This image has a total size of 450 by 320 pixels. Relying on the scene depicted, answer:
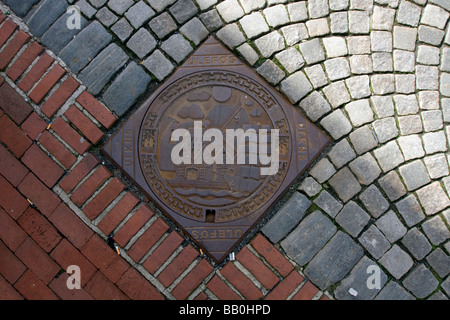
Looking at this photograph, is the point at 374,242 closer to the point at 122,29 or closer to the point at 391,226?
the point at 391,226

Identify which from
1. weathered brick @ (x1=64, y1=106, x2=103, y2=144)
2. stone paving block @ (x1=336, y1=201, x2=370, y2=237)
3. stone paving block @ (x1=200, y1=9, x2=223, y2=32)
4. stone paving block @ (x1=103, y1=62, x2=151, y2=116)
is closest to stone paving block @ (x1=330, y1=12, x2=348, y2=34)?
stone paving block @ (x1=200, y1=9, x2=223, y2=32)

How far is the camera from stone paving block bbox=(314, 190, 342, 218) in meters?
2.68

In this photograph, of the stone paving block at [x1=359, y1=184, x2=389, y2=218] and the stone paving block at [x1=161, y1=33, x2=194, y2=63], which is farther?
the stone paving block at [x1=161, y1=33, x2=194, y2=63]

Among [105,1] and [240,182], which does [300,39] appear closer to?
[240,182]

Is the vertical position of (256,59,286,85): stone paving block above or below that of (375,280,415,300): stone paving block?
above

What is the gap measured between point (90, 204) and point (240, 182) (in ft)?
3.35

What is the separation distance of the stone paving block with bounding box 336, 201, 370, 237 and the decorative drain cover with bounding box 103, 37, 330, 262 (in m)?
0.40

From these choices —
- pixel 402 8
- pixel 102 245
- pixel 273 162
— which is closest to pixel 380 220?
pixel 273 162

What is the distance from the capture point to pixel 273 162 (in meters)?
2.71

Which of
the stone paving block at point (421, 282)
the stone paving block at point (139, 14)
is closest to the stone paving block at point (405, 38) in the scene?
the stone paving block at point (421, 282)

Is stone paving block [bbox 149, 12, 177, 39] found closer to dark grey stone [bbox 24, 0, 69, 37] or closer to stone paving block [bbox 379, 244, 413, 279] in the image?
dark grey stone [bbox 24, 0, 69, 37]

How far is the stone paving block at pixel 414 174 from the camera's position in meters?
2.71

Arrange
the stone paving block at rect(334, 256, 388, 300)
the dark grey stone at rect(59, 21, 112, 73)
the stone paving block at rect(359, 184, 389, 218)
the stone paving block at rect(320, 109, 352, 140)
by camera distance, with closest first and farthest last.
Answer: the stone paving block at rect(334, 256, 388, 300) → the stone paving block at rect(359, 184, 389, 218) → the stone paving block at rect(320, 109, 352, 140) → the dark grey stone at rect(59, 21, 112, 73)
